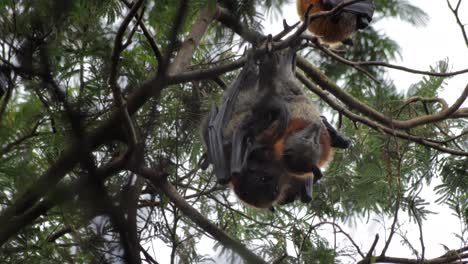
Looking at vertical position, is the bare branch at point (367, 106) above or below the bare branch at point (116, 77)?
above

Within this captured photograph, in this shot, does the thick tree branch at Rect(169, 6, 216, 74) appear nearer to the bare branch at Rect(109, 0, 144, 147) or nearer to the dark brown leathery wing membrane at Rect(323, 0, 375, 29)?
the bare branch at Rect(109, 0, 144, 147)

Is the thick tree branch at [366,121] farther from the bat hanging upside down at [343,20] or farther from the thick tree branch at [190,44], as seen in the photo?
the thick tree branch at [190,44]

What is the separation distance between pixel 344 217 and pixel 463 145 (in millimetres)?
1347

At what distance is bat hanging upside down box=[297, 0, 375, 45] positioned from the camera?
256 inches

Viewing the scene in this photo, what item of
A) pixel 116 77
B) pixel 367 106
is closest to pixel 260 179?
pixel 367 106

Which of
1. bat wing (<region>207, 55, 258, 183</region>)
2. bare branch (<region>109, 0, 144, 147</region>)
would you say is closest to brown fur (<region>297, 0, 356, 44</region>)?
bat wing (<region>207, 55, 258, 183</region>)

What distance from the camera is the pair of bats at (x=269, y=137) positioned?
5367mm

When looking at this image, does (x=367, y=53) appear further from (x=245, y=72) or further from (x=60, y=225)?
(x=60, y=225)

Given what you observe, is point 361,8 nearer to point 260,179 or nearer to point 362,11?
point 362,11

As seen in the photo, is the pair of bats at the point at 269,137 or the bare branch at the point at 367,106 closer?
the pair of bats at the point at 269,137

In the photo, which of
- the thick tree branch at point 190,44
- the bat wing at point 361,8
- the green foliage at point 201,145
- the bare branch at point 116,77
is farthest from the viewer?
the bat wing at point 361,8

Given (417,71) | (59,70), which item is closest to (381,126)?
(417,71)

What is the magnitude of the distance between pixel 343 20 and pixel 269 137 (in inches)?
67.8

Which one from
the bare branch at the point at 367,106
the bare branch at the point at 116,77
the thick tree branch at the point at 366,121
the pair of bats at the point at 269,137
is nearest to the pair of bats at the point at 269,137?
the pair of bats at the point at 269,137
